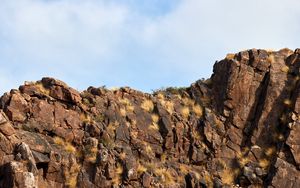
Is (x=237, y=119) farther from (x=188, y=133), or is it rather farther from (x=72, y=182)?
(x=72, y=182)

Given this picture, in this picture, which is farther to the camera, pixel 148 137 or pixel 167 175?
pixel 148 137

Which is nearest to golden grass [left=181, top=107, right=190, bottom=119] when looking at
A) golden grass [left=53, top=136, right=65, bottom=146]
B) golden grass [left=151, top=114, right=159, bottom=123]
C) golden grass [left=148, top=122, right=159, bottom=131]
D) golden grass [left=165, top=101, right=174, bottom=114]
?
golden grass [left=165, top=101, right=174, bottom=114]

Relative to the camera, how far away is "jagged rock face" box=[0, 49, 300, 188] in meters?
34.4

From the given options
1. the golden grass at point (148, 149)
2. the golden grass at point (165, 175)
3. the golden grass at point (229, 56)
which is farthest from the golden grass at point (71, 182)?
the golden grass at point (229, 56)

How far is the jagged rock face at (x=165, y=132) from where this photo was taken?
34.4 m

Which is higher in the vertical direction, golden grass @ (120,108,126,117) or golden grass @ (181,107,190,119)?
golden grass @ (181,107,190,119)

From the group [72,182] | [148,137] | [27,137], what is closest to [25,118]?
[27,137]

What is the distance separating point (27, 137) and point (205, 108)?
1450 centimetres

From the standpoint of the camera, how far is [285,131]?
40.1 m

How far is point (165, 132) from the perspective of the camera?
131 feet

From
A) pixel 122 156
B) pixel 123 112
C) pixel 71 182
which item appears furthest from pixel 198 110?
pixel 71 182

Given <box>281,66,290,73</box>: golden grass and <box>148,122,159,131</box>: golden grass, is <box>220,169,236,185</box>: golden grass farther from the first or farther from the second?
<box>281,66,290,73</box>: golden grass

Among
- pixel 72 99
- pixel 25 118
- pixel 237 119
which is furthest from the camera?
pixel 237 119

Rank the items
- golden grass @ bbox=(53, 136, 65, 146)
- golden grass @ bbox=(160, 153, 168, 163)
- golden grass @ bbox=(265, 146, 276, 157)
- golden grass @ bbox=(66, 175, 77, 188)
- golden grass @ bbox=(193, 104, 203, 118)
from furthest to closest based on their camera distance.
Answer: golden grass @ bbox=(193, 104, 203, 118)
golden grass @ bbox=(265, 146, 276, 157)
golden grass @ bbox=(160, 153, 168, 163)
golden grass @ bbox=(53, 136, 65, 146)
golden grass @ bbox=(66, 175, 77, 188)
